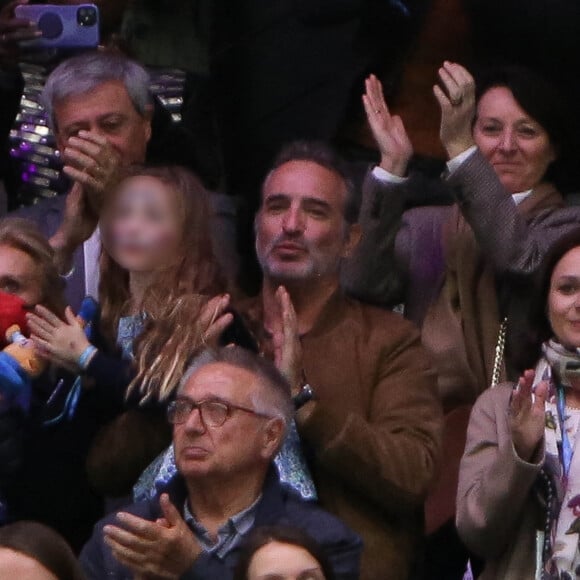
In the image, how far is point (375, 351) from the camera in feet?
24.8

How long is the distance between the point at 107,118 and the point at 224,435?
145 cm

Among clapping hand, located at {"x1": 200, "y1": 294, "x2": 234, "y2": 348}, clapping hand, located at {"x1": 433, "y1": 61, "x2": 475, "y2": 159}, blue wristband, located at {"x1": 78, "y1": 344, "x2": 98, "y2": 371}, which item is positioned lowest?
blue wristband, located at {"x1": 78, "y1": 344, "x2": 98, "y2": 371}

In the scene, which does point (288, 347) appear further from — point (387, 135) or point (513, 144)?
point (513, 144)

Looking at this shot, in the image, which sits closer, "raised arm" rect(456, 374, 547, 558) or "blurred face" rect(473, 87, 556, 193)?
"raised arm" rect(456, 374, 547, 558)

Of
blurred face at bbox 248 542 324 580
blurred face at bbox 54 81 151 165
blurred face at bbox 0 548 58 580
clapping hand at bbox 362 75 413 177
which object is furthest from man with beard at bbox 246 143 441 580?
blurred face at bbox 0 548 58 580

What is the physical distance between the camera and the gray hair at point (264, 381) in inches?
277

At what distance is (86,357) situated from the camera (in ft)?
23.9

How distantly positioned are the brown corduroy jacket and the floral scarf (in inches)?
16.5

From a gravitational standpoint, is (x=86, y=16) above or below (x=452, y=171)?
below

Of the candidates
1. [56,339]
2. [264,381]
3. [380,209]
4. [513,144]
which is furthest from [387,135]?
[56,339]

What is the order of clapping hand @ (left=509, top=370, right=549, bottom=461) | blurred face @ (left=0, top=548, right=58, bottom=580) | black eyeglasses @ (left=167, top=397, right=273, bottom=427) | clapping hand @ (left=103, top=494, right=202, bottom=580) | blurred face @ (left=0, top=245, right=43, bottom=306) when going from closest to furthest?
blurred face @ (left=0, top=548, right=58, bottom=580) < clapping hand @ (left=103, top=494, right=202, bottom=580) < clapping hand @ (left=509, top=370, right=549, bottom=461) < black eyeglasses @ (left=167, top=397, right=273, bottom=427) < blurred face @ (left=0, top=245, right=43, bottom=306)

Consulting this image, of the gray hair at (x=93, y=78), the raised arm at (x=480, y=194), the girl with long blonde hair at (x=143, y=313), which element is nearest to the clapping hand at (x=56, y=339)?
the girl with long blonde hair at (x=143, y=313)

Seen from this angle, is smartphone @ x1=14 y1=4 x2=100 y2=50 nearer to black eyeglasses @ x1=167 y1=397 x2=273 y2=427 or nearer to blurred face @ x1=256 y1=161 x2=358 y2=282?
blurred face @ x1=256 y1=161 x2=358 y2=282

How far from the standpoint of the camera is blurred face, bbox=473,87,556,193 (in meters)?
7.95
